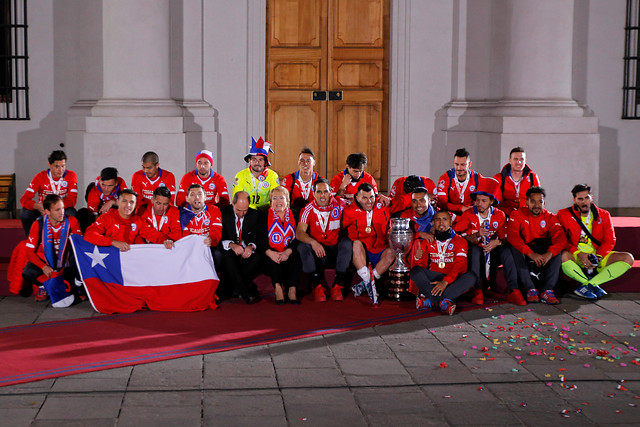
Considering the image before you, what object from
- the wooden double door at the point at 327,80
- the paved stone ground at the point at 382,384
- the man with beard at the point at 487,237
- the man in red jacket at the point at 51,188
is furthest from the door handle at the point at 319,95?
the paved stone ground at the point at 382,384

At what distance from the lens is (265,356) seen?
701cm

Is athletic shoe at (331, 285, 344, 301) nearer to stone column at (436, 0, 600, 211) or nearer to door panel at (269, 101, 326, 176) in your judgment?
stone column at (436, 0, 600, 211)

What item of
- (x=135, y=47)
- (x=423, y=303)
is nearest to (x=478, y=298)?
(x=423, y=303)

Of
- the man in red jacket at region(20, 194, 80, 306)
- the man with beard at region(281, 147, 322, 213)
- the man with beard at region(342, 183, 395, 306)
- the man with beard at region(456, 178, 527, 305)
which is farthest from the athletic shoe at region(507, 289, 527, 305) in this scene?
the man in red jacket at region(20, 194, 80, 306)

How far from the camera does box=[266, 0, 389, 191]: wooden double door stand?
12938 mm

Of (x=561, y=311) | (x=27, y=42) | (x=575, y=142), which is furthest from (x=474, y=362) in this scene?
(x=27, y=42)

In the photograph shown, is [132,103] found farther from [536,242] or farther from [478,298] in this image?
[536,242]

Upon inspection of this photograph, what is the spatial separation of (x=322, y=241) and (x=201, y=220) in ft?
4.30

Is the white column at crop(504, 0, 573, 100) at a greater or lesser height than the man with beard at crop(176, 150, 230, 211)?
greater

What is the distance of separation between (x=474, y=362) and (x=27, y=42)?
338 inches

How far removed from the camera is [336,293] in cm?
913

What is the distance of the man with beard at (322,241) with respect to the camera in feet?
30.0

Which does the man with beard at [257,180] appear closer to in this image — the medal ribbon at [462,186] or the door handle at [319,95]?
the medal ribbon at [462,186]

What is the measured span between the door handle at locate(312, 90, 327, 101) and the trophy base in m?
4.64
